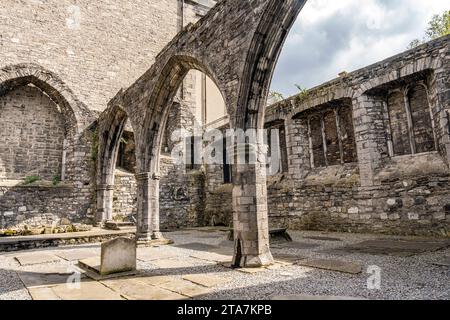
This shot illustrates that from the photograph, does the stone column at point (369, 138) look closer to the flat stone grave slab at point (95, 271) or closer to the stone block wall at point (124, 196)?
the flat stone grave slab at point (95, 271)

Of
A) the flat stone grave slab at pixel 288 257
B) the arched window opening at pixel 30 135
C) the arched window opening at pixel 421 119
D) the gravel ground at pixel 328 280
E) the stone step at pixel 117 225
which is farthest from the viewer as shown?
the arched window opening at pixel 30 135

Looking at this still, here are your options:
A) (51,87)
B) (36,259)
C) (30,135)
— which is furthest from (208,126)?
(36,259)

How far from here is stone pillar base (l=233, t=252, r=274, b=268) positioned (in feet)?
15.1

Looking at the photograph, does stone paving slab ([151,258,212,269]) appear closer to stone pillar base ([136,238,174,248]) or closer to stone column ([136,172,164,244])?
stone pillar base ([136,238,174,248])

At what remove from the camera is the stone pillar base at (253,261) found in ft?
15.1

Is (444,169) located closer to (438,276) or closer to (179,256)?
(438,276)

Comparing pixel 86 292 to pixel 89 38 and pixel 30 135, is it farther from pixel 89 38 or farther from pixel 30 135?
pixel 89 38

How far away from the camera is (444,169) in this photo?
22.1 feet

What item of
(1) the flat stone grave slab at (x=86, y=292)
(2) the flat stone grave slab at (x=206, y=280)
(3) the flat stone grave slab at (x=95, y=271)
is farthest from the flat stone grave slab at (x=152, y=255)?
(1) the flat stone grave slab at (x=86, y=292)

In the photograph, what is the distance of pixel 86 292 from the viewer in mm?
3508

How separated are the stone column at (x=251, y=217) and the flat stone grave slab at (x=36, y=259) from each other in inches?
145

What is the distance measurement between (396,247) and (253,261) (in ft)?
9.87

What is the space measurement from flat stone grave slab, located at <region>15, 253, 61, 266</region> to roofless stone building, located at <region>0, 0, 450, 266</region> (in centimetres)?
215

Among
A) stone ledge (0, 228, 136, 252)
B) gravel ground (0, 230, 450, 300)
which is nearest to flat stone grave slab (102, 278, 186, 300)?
gravel ground (0, 230, 450, 300)
